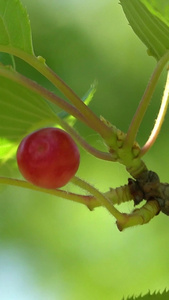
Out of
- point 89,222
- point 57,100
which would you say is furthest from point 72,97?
point 89,222

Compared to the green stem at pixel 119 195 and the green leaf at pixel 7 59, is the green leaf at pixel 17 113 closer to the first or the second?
the green leaf at pixel 7 59

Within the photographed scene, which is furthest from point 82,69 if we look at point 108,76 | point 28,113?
point 28,113

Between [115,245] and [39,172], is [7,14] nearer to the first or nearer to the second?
[39,172]

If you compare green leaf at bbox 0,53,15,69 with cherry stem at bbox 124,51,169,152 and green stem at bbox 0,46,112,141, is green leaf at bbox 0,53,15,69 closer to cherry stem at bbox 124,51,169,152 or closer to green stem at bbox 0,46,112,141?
green stem at bbox 0,46,112,141

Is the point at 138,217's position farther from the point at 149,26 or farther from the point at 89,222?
the point at 89,222

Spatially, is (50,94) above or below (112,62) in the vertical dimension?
above

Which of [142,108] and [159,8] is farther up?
[159,8]

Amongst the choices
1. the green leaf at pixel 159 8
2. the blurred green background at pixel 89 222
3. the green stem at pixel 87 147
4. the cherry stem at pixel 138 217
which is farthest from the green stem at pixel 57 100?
the blurred green background at pixel 89 222
